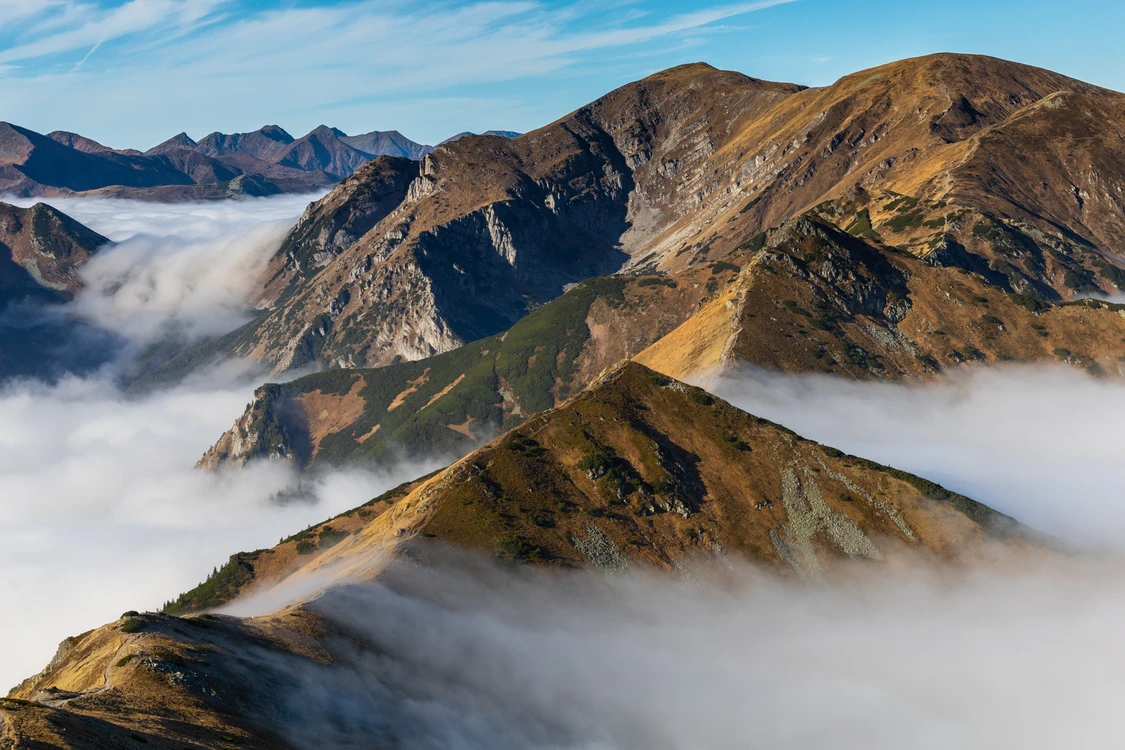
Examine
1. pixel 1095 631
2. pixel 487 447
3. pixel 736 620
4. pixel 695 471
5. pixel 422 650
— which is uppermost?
pixel 487 447

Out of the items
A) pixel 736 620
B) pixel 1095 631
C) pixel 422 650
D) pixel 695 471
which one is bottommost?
pixel 1095 631

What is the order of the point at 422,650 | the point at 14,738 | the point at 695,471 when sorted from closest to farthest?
the point at 14,738 → the point at 422,650 → the point at 695,471

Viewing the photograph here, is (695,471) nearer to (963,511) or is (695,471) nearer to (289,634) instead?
(963,511)

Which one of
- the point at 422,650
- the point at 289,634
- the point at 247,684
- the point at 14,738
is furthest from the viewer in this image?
the point at 422,650

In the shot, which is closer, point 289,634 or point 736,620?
point 289,634

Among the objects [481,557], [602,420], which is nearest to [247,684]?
[481,557]

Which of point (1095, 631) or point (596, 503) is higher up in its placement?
point (596, 503)

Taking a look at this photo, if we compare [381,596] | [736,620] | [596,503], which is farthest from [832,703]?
[381,596]

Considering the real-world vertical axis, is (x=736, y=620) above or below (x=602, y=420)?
below

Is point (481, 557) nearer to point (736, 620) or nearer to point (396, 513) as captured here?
point (396, 513)
